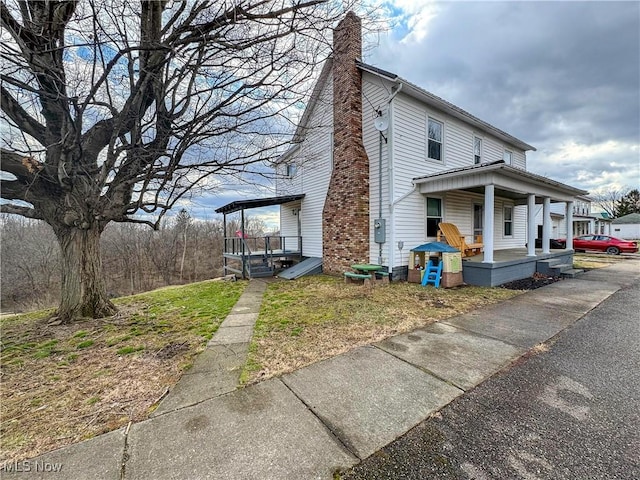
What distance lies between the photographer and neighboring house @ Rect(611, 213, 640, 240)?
1436 inches

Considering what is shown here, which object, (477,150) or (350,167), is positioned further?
(477,150)

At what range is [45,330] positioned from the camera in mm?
4641

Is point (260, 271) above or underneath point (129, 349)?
above

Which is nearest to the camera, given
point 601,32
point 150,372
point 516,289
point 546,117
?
point 150,372

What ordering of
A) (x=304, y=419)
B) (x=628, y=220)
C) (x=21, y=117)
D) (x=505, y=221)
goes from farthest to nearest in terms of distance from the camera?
(x=628, y=220) → (x=505, y=221) → (x=21, y=117) → (x=304, y=419)

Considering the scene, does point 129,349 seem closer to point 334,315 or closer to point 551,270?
point 334,315

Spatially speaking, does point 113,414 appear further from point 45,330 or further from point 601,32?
point 601,32

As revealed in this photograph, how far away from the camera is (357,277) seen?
8336 mm

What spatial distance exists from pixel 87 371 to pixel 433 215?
979cm

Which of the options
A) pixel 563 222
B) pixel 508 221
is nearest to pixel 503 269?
pixel 508 221

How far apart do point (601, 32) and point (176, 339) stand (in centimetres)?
1383

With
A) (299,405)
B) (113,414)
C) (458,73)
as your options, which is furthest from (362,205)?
(113,414)

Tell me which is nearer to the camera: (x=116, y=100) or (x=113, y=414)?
(x=113, y=414)

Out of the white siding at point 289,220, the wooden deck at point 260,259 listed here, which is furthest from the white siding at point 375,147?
the white siding at point 289,220
